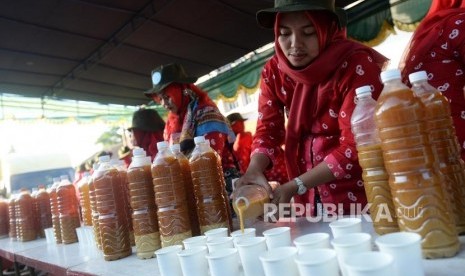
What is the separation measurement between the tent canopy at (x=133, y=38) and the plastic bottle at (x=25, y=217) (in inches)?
71.0

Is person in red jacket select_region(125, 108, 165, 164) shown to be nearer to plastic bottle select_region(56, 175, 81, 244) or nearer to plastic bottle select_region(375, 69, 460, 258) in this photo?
plastic bottle select_region(56, 175, 81, 244)

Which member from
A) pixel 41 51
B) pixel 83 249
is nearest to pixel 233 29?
pixel 41 51

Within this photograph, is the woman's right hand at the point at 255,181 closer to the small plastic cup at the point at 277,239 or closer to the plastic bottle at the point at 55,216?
the small plastic cup at the point at 277,239

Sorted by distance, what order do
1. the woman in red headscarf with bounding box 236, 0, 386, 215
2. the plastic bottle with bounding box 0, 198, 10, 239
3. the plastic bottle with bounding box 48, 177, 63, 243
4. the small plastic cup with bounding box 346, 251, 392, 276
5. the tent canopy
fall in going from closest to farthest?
the small plastic cup with bounding box 346, 251, 392, 276, the woman in red headscarf with bounding box 236, 0, 386, 215, the plastic bottle with bounding box 48, 177, 63, 243, the plastic bottle with bounding box 0, 198, 10, 239, the tent canopy

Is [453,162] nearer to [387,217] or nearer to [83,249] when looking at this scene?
[387,217]

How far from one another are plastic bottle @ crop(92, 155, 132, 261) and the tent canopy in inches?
99.0

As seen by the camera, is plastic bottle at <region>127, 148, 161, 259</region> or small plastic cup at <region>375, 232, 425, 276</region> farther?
plastic bottle at <region>127, 148, 161, 259</region>

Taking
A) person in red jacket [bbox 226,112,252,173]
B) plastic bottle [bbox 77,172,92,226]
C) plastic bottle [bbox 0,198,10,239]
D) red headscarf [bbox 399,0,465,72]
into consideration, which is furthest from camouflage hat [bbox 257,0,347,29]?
person in red jacket [bbox 226,112,252,173]

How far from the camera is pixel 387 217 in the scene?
1.03 meters

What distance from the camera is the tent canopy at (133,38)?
3.61 m

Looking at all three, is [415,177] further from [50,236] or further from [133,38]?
[133,38]

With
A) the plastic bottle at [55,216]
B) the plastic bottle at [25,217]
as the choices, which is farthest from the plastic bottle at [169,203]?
the plastic bottle at [25,217]

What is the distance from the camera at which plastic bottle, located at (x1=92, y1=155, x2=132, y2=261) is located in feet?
5.17

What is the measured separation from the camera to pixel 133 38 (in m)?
4.37
